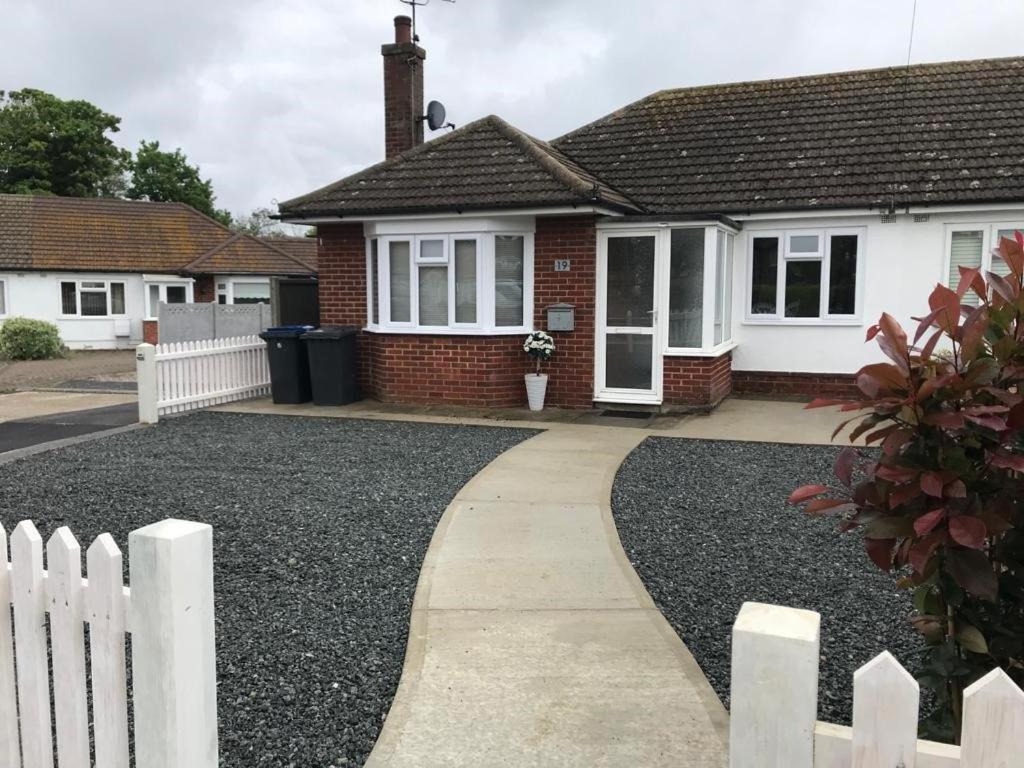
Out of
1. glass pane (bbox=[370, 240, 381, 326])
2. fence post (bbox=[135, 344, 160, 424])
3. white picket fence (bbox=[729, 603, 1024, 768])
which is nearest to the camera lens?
white picket fence (bbox=[729, 603, 1024, 768])

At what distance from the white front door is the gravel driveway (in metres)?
2.08

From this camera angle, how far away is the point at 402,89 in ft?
47.0

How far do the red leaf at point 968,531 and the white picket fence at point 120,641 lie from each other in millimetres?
1822

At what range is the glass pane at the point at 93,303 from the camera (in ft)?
89.7

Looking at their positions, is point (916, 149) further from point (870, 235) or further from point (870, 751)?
point (870, 751)

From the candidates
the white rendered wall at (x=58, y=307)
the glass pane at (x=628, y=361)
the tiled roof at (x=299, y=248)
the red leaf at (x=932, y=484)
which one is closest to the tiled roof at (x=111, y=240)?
the white rendered wall at (x=58, y=307)

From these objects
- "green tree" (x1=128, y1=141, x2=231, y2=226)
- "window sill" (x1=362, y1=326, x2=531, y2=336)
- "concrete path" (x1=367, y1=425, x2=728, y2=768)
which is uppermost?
"green tree" (x1=128, y1=141, x2=231, y2=226)

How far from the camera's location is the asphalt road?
10.1 meters

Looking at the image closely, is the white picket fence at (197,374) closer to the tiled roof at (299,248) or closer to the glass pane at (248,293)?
the glass pane at (248,293)

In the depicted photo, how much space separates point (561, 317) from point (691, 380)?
191cm

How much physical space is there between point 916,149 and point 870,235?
5.45 feet

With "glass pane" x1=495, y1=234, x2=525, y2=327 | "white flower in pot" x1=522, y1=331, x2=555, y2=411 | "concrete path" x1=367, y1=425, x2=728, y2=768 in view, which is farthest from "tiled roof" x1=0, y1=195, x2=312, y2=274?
"concrete path" x1=367, y1=425, x2=728, y2=768

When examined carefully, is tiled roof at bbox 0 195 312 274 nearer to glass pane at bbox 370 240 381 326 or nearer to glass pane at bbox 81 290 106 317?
glass pane at bbox 81 290 106 317

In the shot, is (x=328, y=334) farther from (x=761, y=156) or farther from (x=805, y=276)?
(x=761, y=156)
